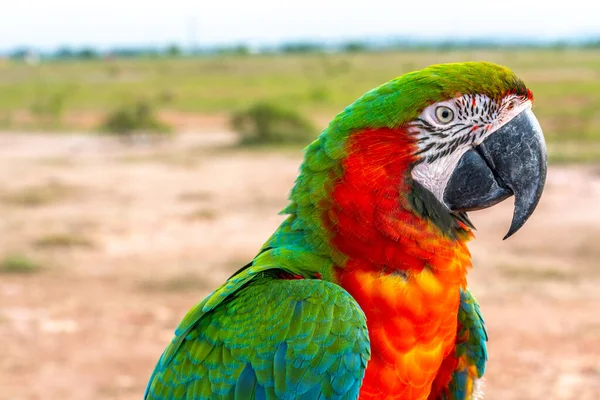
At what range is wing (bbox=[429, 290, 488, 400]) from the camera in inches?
117

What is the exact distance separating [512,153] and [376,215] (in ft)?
1.93

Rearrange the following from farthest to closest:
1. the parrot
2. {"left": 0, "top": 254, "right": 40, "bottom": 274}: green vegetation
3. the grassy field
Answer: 1. the grassy field
2. {"left": 0, "top": 254, "right": 40, "bottom": 274}: green vegetation
3. the parrot

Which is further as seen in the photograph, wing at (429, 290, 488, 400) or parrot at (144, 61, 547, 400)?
wing at (429, 290, 488, 400)

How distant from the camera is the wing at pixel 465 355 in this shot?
298 centimetres

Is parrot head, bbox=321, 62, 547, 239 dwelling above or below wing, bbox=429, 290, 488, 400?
above

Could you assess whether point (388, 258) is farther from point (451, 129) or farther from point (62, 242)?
point (62, 242)

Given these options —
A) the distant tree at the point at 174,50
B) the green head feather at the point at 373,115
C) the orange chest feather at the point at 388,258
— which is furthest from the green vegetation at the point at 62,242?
the distant tree at the point at 174,50

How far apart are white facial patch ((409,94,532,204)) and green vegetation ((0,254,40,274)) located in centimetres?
844

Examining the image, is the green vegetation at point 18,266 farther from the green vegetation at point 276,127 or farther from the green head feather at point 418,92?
the green vegetation at point 276,127

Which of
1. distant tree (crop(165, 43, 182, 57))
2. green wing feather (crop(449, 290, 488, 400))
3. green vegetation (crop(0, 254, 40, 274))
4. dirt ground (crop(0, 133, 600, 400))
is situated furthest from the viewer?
distant tree (crop(165, 43, 182, 57))

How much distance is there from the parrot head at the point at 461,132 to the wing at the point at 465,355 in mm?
535

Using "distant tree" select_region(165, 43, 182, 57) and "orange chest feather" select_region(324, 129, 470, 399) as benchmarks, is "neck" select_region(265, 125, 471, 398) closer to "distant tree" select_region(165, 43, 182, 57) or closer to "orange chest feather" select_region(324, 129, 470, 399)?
"orange chest feather" select_region(324, 129, 470, 399)

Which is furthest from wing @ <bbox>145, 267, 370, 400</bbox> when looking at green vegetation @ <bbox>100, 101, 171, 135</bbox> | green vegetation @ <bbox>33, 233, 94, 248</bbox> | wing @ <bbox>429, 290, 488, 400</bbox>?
green vegetation @ <bbox>100, 101, 171, 135</bbox>

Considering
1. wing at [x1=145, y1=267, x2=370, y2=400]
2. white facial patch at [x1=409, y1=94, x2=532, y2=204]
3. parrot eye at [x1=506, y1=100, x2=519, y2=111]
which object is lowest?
wing at [x1=145, y1=267, x2=370, y2=400]
